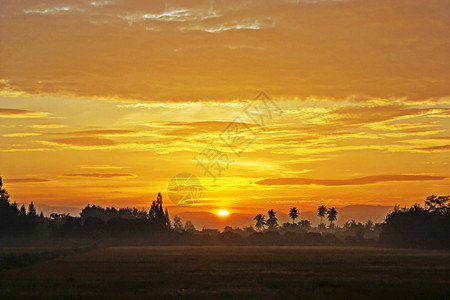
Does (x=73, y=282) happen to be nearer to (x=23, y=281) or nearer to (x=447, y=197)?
(x=23, y=281)

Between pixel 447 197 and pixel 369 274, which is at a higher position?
pixel 447 197

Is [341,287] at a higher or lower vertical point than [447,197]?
lower

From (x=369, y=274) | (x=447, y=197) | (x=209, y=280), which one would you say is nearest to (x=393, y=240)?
(x=447, y=197)

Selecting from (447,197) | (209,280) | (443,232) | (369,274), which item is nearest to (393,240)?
(447,197)

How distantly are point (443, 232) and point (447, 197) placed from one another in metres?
36.7

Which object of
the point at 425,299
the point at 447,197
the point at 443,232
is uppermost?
the point at 447,197

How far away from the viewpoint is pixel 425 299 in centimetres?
3853

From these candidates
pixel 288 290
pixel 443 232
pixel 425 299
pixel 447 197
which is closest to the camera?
pixel 425 299

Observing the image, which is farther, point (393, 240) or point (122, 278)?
point (393, 240)

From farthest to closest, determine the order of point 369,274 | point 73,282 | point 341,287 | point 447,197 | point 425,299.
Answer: point 447,197, point 369,274, point 73,282, point 341,287, point 425,299

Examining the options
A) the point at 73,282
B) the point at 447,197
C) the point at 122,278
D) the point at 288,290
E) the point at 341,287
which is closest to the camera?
the point at 288,290

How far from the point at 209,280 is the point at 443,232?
12237 cm

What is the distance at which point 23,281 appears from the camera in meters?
50.3

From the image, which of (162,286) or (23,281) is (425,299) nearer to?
(162,286)
